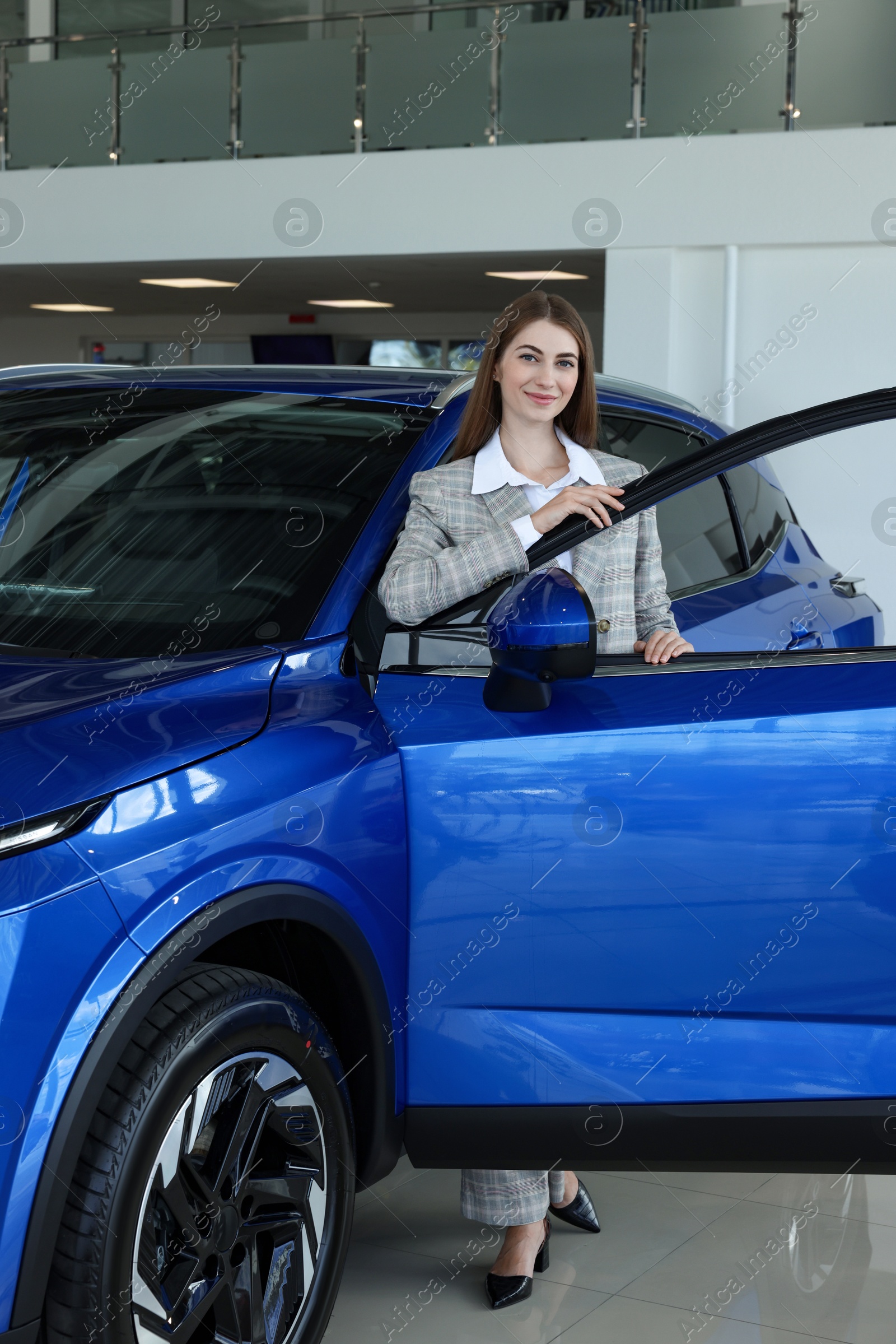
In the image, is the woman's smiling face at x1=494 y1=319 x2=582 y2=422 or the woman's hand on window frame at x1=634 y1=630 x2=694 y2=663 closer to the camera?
the woman's hand on window frame at x1=634 y1=630 x2=694 y2=663

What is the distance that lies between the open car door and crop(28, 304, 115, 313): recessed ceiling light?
14.9m

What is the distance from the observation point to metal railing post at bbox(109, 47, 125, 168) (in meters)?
10.8

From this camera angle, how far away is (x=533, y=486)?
7.94 ft

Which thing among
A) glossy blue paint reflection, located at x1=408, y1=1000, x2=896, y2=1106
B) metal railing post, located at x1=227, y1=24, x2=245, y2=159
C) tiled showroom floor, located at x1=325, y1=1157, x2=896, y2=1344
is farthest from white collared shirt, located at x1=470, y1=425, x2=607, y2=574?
metal railing post, located at x1=227, y1=24, x2=245, y2=159

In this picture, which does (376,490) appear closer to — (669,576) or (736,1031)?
(669,576)

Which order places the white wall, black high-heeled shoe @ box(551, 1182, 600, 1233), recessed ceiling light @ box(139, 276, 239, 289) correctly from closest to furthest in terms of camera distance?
black high-heeled shoe @ box(551, 1182, 600, 1233) → the white wall → recessed ceiling light @ box(139, 276, 239, 289)

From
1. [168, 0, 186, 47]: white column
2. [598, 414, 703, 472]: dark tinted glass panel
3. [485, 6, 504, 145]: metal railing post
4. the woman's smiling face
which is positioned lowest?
[598, 414, 703, 472]: dark tinted glass panel

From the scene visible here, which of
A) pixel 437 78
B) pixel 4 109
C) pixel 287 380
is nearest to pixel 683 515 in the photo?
pixel 287 380

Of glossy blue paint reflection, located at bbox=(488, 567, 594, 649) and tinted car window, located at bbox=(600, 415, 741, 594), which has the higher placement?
tinted car window, located at bbox=(600, 415, 741, 594)

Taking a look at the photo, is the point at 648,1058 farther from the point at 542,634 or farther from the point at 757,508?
the point at 757,508

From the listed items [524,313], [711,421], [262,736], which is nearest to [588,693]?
[262,736]

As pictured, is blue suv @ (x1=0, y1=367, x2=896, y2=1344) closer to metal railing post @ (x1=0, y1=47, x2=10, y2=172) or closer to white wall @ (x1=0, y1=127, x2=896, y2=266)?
white wall @ (x1=0, y1=127, x2=896, y2=266)

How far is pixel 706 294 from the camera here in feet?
31.3

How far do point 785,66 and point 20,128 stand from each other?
5888mm
